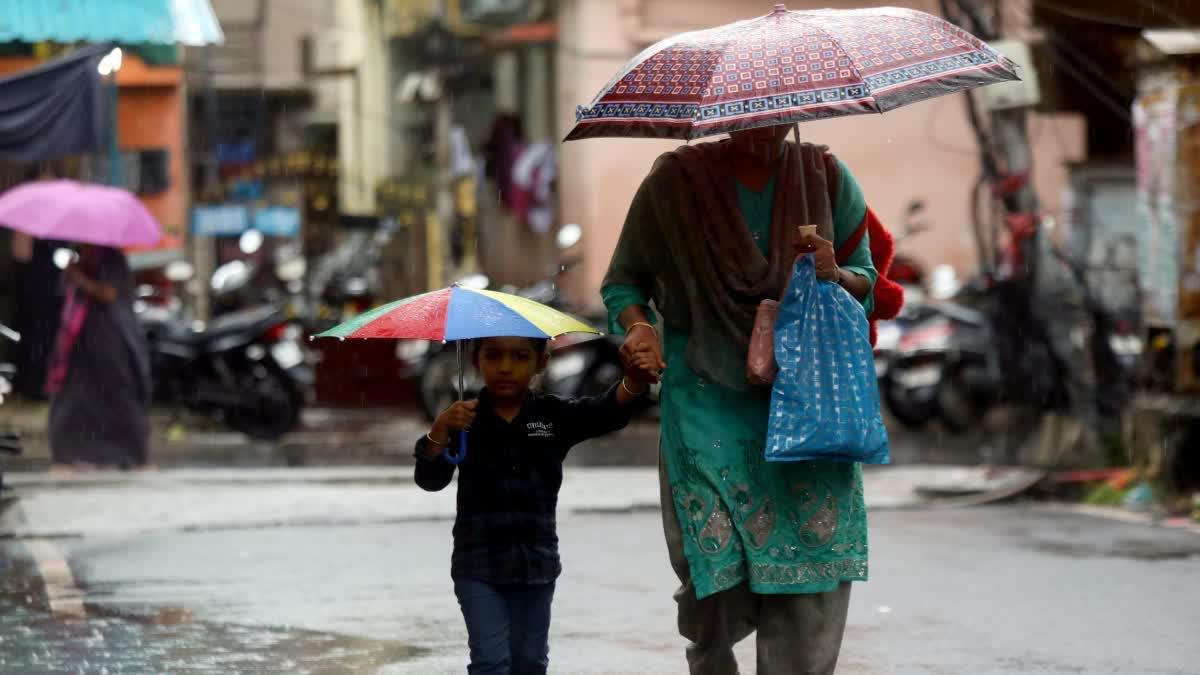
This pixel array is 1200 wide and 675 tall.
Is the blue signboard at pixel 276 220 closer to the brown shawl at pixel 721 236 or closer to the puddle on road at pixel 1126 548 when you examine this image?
the puddle on road at pixel 1126 548

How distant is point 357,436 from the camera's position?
15.4 meters

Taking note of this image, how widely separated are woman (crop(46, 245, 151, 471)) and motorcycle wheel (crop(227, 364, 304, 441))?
106 inches

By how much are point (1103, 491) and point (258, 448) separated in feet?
20.2

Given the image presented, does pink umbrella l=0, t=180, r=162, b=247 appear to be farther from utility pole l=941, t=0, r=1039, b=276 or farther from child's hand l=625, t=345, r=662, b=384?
child's hand l=625, t=345, r=662, b=384

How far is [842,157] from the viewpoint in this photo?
2295cm

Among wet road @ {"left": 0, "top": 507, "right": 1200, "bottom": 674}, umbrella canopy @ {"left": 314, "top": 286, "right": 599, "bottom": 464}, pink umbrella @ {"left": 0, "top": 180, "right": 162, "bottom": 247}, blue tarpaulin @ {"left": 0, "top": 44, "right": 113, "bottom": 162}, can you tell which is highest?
blue tarpaulin @ {"left": 0, "top": 44, "right": 113, "bottom": 162}

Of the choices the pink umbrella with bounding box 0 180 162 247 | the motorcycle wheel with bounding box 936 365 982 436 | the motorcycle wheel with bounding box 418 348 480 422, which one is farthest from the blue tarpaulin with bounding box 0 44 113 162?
the motorcycle wheel with bounding box 936 365 982 436

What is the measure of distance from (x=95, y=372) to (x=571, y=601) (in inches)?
213

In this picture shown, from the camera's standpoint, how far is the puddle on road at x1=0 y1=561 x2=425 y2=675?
6.07m

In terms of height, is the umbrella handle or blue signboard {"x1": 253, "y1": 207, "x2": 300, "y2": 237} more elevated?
the umbrella handle

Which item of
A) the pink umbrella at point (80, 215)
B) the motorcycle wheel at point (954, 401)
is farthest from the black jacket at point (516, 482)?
the motorcycle wheel at point (954, 401)

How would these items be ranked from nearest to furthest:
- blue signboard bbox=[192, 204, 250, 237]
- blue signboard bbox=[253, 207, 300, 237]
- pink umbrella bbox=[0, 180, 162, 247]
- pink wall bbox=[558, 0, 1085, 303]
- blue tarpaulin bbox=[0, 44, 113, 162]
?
1. blue tarpaulin bbox=[0, 44, 113, 162]
2. pink umbrella bbox=[0, 180, 162, 247]
3. pink wall bbox=[558, 0, 1085, 303]
4. blue signboard bbox=[192, 204, 250, 237]
5. blue signboard bbox=[253, 207, 300, 237]

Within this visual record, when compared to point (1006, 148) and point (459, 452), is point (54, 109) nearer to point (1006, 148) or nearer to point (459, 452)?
point (1006, 148)

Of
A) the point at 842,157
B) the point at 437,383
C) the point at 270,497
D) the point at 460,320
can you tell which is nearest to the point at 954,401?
the point at 437,383
